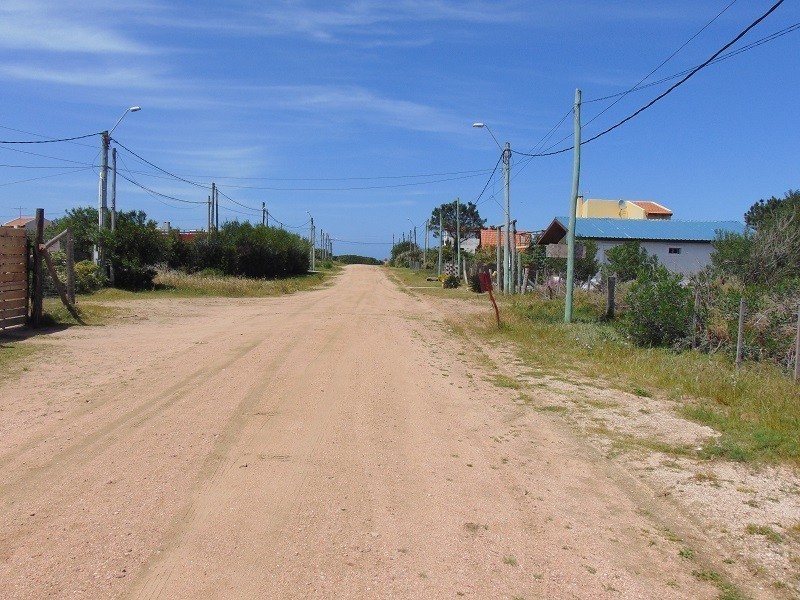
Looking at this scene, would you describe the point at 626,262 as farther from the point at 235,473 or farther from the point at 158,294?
the point at 235,473

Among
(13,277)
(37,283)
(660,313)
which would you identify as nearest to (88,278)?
(37,283)

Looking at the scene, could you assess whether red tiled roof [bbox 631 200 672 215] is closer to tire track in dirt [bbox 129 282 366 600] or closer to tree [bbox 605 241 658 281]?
tree [bbox 605 241 658 281]

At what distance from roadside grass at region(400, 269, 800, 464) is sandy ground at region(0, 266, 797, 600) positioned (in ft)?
3.44

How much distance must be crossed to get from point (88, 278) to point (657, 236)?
98.8 feet

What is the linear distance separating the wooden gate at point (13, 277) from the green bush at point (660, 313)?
13.1m

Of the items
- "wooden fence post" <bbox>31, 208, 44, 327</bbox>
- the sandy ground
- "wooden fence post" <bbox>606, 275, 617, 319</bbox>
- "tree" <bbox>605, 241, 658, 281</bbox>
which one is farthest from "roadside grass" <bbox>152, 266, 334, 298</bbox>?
the sandy ground

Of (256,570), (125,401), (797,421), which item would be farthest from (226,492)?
(797,421)

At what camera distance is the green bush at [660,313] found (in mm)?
13984

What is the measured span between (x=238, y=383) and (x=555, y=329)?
383 inches

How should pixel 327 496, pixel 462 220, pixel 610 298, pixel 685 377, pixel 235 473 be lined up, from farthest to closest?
pixel 462 220, pixel 610 298, pixel 685 377, pixel 235 473, pixel 327 496

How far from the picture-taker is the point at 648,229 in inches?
1644

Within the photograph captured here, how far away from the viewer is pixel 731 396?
9.33 m

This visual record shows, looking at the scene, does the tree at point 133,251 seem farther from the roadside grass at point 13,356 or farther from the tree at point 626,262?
the tree at point 626,262

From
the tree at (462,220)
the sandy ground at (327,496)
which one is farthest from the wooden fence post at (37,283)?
the tree at (462,220)
